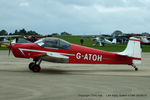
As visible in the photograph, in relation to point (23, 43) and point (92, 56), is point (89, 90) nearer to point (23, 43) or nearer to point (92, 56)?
point (92, 56)

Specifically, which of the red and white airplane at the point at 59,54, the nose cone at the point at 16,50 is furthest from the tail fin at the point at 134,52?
the nose cone at the point at 16,50

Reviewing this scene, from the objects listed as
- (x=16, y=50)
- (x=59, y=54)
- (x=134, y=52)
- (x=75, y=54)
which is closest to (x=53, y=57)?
(x=59, y=54)

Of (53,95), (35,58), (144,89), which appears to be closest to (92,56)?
(35,58)

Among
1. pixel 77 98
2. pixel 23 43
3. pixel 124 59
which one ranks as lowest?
pixel 77 98

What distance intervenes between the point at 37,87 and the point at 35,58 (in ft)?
13.5

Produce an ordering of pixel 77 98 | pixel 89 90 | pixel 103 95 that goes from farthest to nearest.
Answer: pixel 89 90
pixel 103 95
pixel 77 98

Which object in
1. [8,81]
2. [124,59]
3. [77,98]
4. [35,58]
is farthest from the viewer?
[124,59]

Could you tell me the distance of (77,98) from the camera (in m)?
6.52

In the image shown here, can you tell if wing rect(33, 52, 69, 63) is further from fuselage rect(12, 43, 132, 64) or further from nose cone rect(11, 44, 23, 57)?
nose cone rect(11, 44, 23, 57)

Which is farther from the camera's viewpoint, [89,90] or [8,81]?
[8,81]

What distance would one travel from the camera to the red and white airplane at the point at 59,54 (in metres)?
11.8

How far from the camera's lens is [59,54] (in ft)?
39.6

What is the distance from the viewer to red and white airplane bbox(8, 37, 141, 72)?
11750mm

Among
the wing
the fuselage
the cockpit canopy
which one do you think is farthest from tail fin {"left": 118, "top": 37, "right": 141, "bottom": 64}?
the wing
